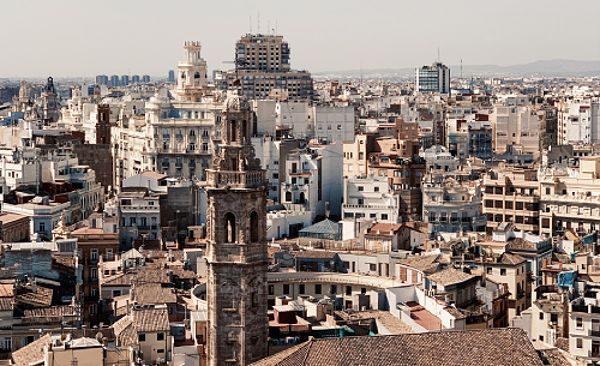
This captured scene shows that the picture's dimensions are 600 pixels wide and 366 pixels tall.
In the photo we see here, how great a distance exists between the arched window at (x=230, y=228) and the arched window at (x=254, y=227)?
0.63 meters

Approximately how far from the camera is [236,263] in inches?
1697

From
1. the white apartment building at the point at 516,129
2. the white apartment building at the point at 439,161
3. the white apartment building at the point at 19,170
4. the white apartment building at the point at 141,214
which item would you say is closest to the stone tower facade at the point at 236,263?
the white apartment building at the point at 141,214

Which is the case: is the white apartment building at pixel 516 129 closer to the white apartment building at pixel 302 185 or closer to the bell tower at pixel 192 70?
the bell tower at pixel 192 70

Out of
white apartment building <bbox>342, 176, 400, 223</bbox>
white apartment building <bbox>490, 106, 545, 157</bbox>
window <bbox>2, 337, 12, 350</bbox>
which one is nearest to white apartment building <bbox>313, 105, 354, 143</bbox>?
white apartment building <bbox>490, 106, 545, 157</bbox>

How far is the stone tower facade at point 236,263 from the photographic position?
43094mm

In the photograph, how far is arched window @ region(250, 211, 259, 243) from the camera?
4341 centimetres

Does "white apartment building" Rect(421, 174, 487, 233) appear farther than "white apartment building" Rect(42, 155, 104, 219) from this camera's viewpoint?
No

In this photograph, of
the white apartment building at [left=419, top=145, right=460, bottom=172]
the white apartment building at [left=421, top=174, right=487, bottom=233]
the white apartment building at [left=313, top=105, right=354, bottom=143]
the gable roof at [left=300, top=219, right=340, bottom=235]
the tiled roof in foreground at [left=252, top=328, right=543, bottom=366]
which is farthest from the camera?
the white apartment building at [left=313, top=105, right=354, bottom=143]

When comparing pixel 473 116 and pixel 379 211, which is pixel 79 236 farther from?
pixel 473 116

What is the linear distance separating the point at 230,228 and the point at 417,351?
8224 millimetres

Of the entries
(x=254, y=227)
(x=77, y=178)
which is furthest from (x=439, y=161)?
(x=254, y=227)

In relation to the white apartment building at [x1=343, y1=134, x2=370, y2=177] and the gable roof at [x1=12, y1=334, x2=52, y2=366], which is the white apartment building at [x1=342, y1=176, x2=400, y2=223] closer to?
the white apartment building at [x1=343, y1=134, x2=370, y2=177]

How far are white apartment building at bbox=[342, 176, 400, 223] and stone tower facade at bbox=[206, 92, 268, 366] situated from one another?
42962 millimetres

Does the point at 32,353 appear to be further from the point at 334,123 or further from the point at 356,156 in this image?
the point at 334,123
